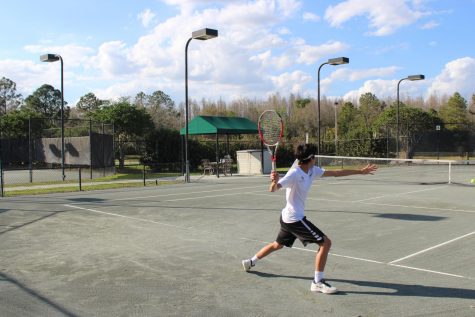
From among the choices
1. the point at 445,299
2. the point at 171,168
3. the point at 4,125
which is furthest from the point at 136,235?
the point at 4,125

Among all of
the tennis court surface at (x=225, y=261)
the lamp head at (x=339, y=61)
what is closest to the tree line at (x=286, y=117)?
the lamp head at (x=339, y=61)

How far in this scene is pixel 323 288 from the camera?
18.0ft

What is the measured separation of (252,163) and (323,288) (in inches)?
904

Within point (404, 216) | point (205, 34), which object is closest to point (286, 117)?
point (205, 34)

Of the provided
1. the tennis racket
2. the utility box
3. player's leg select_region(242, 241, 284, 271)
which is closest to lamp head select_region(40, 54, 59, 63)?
the utility box

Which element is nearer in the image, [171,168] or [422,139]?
[171,168]

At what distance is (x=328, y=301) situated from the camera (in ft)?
17.1

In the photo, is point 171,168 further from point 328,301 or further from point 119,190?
point 328,301

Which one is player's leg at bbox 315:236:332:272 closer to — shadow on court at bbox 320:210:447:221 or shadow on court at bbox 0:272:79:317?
shadow on court at bbox 0:272:79:317

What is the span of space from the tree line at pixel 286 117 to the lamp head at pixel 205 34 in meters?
11.9

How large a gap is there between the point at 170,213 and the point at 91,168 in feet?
47.7

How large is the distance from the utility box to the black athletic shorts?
21558mm

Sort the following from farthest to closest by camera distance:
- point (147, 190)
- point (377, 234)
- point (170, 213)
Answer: point (147, 190) → point (170, 213) → point (377, 234)

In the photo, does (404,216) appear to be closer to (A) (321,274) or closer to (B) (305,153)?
(A) (321,274)
